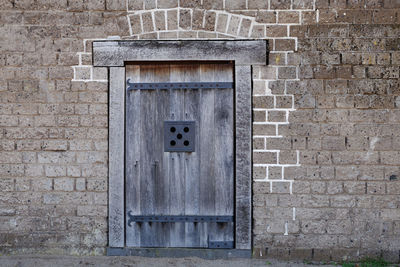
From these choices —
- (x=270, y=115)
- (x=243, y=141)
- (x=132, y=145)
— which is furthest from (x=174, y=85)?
(x=270, y=115)

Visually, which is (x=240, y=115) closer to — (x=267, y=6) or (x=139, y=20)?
(x=267, y=6)

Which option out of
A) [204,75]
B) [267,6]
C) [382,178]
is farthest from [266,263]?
[267,6]

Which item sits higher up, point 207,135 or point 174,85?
point 174,85

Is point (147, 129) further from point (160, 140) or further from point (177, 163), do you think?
point (177, 163)

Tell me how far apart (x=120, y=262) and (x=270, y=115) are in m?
2.17

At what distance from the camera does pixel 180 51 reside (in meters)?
3.93

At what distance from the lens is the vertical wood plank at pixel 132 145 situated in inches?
159

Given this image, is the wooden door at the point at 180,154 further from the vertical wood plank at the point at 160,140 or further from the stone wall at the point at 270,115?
the stone wall at the point at 270,115

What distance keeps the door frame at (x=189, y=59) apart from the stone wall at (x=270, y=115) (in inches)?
3.3

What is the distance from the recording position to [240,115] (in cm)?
393

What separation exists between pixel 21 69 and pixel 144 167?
5.48 feet

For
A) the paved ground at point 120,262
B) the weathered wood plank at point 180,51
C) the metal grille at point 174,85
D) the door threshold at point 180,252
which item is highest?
the weathered wood plank at point 180,51

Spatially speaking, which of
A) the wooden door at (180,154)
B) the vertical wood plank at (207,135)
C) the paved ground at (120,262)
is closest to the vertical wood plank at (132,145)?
the wooden door at (180,154)

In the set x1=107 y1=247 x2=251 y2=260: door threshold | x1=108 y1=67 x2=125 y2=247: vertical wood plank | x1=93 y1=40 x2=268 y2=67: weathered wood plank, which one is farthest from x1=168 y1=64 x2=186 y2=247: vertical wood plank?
x1=108 y1=67 x2=125 y2=247: vertical wood plank
